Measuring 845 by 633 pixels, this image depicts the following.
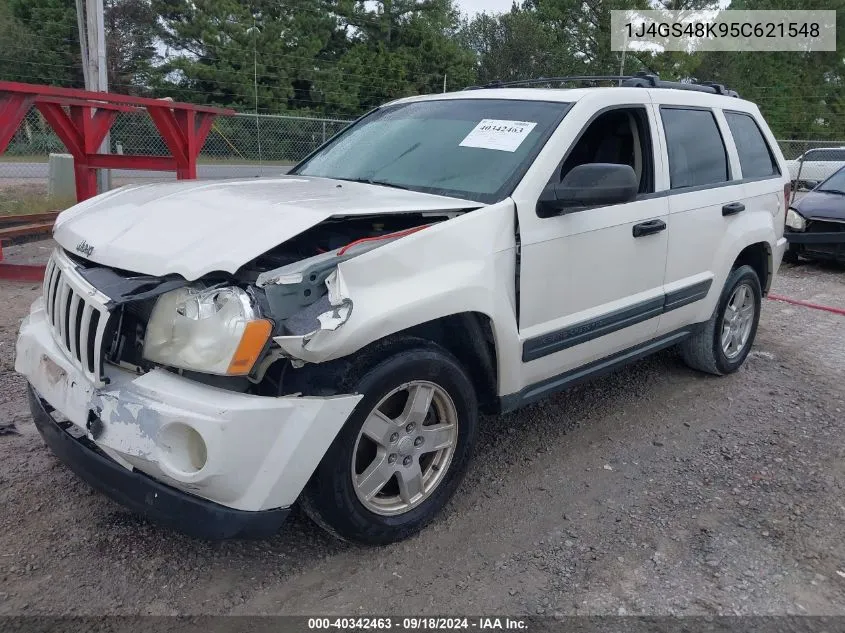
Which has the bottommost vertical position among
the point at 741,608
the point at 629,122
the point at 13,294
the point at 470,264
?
the point at 741,608

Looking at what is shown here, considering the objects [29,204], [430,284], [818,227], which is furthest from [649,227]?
[29,204]

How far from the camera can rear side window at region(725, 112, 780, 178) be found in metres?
4.79

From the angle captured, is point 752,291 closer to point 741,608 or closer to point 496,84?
point 496,84

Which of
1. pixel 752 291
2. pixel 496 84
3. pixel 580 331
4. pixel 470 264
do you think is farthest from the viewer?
pixel 752 291

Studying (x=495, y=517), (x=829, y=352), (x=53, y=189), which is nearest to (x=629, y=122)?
(x=495, y=517)

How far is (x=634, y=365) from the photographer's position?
17.0ft

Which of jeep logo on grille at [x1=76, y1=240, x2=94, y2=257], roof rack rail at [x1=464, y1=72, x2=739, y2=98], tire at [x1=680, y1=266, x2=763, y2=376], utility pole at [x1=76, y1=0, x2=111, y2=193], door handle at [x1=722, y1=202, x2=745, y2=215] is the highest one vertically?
utility pole at [x1=76, y1=0, x2=111, y2=193]

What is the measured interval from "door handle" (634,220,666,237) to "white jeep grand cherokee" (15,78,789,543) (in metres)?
0.02

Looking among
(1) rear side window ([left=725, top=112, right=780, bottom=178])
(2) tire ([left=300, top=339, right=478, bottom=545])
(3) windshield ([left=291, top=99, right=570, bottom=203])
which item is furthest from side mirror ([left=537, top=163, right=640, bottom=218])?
(1) rear side window ([left=725, top=112, right=780, bottom=178])

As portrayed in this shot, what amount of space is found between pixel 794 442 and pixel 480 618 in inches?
96.4

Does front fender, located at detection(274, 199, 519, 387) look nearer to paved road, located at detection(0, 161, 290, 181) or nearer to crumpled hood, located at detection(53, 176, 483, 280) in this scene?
crumpled hood, located at detection(53, 176, 483, 280)

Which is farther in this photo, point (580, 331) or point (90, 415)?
point (580, 331)

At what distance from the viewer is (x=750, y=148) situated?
4.94 m

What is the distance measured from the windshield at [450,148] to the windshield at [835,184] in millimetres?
7802
